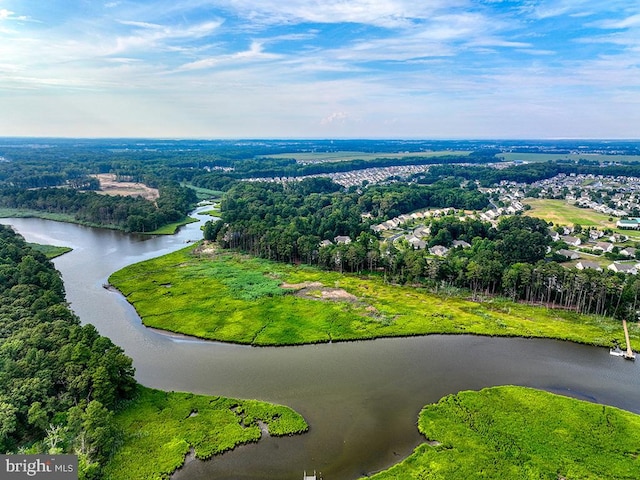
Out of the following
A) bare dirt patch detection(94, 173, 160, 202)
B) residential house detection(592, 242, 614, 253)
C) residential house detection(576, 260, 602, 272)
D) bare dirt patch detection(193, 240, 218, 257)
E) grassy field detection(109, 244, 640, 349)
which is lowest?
grassy field detection(109, 244, 640, 349)

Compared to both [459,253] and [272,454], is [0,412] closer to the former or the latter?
[272,454]

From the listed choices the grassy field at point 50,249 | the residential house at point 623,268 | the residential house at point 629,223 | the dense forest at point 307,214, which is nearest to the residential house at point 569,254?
the residential house at point 623,268

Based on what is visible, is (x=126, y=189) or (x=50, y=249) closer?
(x=50, y=249)

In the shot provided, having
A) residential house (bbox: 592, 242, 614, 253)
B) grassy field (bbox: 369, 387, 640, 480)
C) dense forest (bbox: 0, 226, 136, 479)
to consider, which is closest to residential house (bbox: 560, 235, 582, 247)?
residential house (bbox: 592, 242, 614, 253)

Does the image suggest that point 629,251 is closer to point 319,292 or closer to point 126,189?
point 319,292

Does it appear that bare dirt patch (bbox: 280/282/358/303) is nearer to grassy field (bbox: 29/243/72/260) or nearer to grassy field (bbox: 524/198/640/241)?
grassy field (bbox: 29/243/72/260)

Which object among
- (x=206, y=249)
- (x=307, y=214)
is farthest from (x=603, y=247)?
(x=206, y=249)
